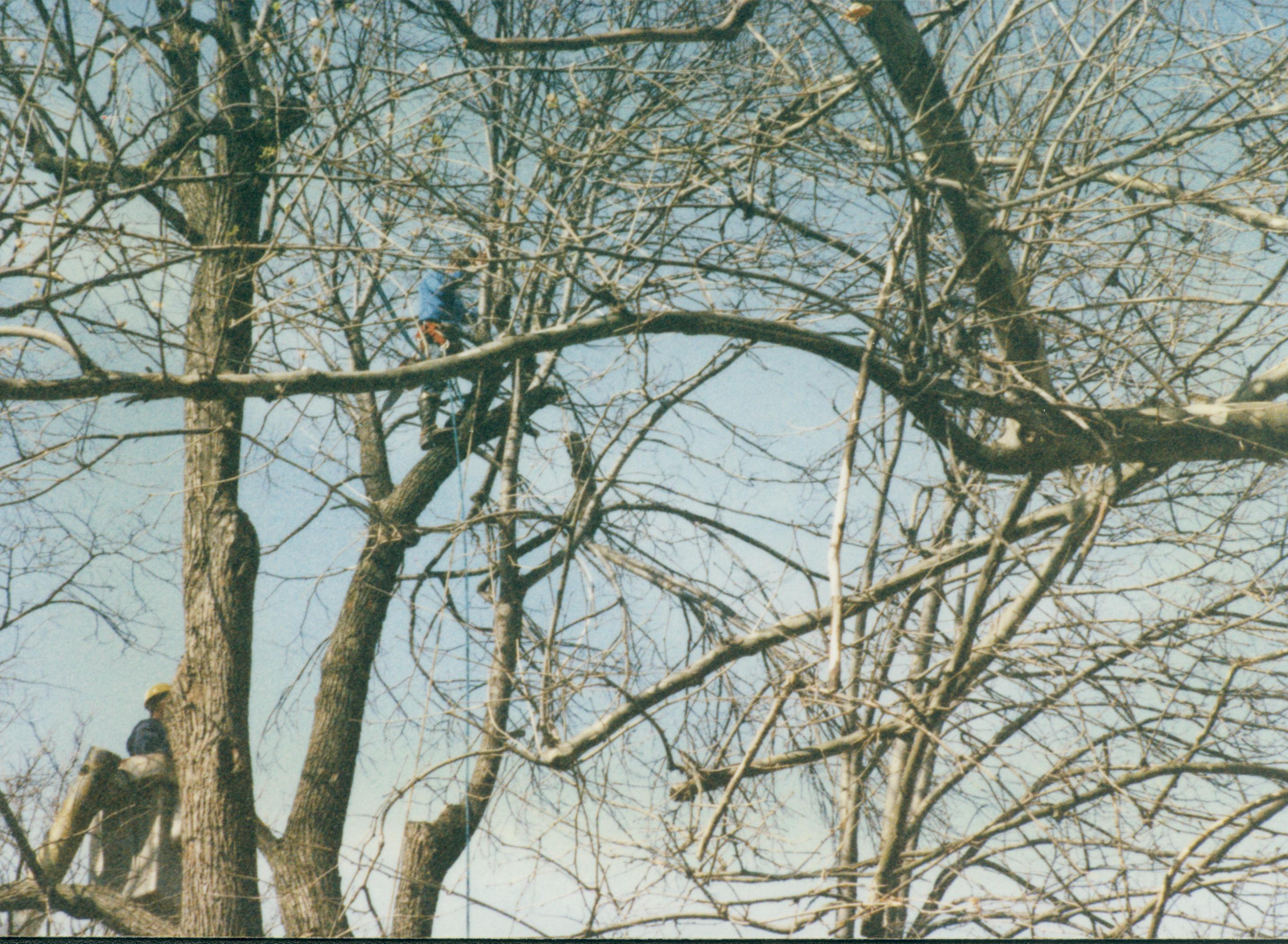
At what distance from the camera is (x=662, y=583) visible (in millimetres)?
6738

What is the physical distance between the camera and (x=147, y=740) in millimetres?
6840

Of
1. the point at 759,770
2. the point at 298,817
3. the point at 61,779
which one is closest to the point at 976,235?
the point at 759,770

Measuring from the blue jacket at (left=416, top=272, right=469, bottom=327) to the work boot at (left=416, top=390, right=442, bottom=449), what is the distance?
0.86 meters

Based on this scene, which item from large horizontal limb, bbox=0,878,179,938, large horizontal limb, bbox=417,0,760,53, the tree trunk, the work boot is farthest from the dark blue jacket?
large horizontal limb, bbox=417,0,760,53

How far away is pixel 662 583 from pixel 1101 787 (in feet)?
9.76

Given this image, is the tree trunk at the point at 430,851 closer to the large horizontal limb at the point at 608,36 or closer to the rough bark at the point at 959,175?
the rough bark at the point at 959,175

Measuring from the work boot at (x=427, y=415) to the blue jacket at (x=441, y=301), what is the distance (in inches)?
34.0

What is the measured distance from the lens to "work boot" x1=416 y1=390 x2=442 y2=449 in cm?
709

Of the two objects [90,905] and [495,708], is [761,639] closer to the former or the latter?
[495,708]

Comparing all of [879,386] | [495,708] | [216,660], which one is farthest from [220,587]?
[879,386]

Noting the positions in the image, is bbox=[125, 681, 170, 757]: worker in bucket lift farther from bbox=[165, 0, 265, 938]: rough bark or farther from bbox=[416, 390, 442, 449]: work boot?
bbox=[416, 390, 442, 449]: work boot

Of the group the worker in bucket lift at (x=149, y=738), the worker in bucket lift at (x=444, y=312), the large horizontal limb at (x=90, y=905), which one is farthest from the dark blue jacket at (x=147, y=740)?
the worker in bucket lift at (x=444, y=312)

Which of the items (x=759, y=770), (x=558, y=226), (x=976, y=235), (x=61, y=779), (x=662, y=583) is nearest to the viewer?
(x=759, y=770)

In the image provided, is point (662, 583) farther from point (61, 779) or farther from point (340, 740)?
point (61, 779)
